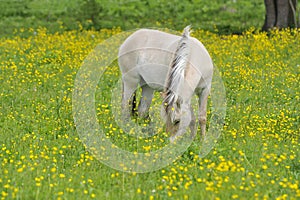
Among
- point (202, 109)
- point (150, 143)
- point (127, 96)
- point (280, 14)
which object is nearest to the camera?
point (150, 143)

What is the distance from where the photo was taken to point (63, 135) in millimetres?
7754

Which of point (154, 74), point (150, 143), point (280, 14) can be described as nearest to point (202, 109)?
point (154, 74)

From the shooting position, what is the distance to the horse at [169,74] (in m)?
6.53

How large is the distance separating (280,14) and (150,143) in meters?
10.7

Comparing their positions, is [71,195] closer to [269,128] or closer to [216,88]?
[269,128]

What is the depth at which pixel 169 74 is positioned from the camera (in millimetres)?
6711

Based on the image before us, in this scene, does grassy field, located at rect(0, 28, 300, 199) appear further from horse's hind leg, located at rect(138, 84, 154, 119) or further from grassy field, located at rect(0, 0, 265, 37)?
grassy field, located at rect(0, 0, 265, 37)

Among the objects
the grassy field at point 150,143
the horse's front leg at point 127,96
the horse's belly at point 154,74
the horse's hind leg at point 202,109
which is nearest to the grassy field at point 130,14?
the grassy field at point 150,143

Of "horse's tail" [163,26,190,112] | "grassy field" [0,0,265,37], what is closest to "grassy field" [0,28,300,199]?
"horse's tail" [163,26,190,112]

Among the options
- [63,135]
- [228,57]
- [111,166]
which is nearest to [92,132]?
[63,135]

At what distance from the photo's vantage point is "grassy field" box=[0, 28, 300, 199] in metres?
5.61

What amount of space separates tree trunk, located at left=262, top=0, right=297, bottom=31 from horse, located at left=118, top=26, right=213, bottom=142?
29.5ft

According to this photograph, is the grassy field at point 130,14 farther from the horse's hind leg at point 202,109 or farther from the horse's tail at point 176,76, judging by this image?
the horse's tail at point 176,76

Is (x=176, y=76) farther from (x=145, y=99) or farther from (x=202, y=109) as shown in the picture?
(x=145, y=99)
